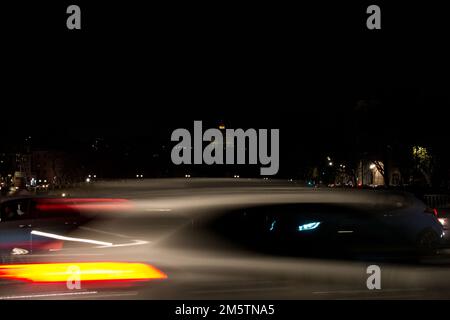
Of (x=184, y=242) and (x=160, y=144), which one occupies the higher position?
(x=160, y=144)

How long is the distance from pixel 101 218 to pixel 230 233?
96 centimetres

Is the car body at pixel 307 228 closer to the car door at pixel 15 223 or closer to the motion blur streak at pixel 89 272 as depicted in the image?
the motion blur streak at pixel 89 272

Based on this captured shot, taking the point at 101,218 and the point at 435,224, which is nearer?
the point at 101,218

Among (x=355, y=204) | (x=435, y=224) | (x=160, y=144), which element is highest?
(x=160, y=144)

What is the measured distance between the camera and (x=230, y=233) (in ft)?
14.6

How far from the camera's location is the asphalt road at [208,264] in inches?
171

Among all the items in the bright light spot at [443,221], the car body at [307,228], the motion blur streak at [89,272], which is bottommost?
the bright light spot at [443,221]

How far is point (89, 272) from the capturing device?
14.0ft

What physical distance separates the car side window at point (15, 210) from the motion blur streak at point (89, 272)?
570cm

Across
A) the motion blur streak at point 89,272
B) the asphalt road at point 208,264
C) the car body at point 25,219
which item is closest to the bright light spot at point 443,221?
the car body at point 25,219
